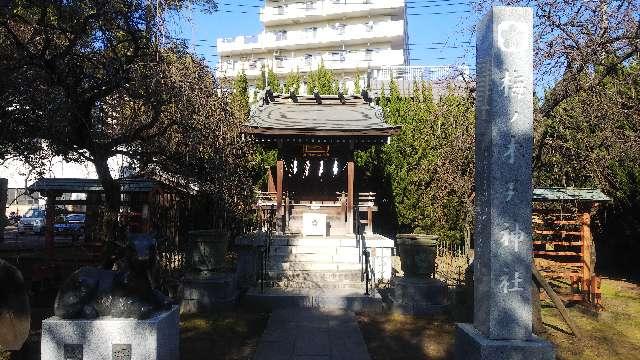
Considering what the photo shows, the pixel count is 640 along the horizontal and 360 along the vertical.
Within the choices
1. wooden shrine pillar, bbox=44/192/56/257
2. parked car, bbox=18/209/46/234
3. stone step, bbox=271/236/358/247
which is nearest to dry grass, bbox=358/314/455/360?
stone step, bbox=271/236/358/247

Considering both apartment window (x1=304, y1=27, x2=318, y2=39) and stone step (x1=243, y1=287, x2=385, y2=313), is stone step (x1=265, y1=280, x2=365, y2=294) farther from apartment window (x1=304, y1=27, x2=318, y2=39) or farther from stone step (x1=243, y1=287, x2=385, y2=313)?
apartment window (x1=304, y1=27, x2=318, y2=39)

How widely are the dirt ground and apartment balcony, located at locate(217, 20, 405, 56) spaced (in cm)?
4039

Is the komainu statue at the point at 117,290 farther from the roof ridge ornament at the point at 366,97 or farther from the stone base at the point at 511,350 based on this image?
the roof ridge ornament at the point at 366,97

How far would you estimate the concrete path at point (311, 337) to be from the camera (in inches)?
299

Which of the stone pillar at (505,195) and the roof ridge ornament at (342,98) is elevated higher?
the roof ridge ornament at (342,98)

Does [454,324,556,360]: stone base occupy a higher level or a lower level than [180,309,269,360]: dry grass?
higher

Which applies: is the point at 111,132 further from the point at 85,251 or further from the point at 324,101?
the point at 324,101

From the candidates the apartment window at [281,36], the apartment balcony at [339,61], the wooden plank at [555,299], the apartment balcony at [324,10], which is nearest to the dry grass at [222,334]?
the wooden plank at [555,299]

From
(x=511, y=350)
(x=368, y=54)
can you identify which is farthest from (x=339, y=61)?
(x=511, y=350)

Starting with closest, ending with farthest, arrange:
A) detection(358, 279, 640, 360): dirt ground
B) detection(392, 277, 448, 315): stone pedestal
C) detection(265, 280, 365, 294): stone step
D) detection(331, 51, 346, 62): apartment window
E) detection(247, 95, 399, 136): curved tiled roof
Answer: detection(358, 279, 640, 360): dirt ground
detection(392, 277, 448, 315): stone pedestal
detection(265, 280, 365, 294): stone step
detection(247, 95, 399, 136): curved tiled roof
detection(331, 51, 346, 62): apartment window

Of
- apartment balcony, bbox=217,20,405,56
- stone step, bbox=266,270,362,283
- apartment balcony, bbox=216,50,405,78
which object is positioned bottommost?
stone step, bbox=266,270,362,283

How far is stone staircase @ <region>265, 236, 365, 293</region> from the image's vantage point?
1295 cm

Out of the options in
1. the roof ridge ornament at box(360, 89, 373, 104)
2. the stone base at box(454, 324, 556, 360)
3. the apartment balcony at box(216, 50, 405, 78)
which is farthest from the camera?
the apartment balcony at box(216, 50, 405, 78)

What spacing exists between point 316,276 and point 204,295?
3.81 m
